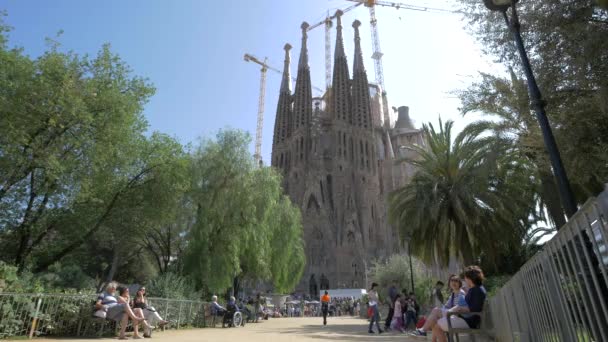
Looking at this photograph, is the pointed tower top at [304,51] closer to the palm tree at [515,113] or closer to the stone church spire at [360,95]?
the stone church spire at [360,95]

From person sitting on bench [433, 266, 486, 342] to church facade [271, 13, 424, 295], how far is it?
4298 centimetres

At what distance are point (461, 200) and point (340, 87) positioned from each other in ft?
171

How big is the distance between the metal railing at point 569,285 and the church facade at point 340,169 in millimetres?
44221

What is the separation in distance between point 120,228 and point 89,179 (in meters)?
4.06

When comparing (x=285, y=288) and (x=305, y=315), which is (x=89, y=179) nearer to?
(x=285, y=288)

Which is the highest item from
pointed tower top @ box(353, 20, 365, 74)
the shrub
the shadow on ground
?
pointed tower top @ box(353, 20, 365, 74)

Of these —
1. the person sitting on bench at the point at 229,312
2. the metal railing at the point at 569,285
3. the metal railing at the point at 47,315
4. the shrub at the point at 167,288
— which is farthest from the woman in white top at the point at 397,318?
the metal railing at the point at 47,315

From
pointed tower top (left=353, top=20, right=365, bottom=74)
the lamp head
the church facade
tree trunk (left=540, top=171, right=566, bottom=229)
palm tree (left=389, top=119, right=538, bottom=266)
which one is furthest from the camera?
pointed tower top (left=353, top=20, right=365, bottom=74)

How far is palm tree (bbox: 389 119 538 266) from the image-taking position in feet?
49.5

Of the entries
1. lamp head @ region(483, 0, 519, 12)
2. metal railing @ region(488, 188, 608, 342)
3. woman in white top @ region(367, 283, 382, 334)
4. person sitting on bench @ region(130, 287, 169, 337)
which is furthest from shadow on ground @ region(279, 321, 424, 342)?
lamp head @ region(483, 0, 519, 12)

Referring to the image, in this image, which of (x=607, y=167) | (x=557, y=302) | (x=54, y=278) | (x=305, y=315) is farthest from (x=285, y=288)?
(x=557, y=302)

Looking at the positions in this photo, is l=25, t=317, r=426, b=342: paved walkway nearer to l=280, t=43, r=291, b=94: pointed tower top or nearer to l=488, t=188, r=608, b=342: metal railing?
l=488, t=188, r=608, b=342: metal railing

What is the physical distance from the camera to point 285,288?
88.9 feet

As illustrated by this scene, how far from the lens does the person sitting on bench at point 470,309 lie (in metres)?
5.38
